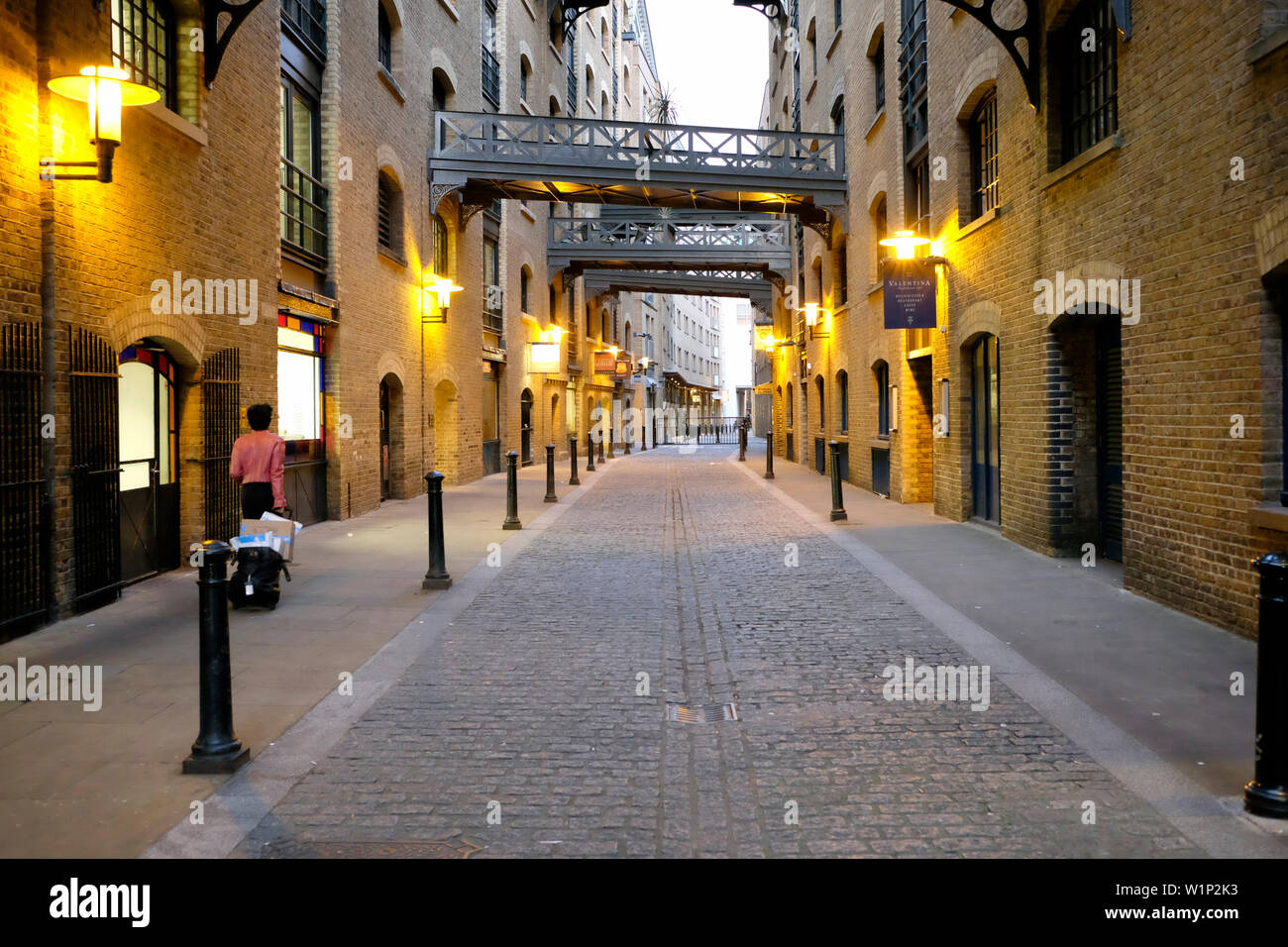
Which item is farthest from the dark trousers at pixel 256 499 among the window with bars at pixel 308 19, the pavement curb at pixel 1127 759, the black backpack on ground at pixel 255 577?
Result: the window with bars at pixel 308 19

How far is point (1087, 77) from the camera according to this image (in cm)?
902

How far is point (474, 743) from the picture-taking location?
173 inches

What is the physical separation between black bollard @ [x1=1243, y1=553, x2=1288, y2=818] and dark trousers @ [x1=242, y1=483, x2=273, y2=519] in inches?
263

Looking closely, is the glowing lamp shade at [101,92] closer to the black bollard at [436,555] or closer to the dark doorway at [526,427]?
the black bollard at [436,555]

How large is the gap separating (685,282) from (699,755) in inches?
1197

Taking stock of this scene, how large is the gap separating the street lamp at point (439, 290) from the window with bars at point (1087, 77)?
10411 millimetres

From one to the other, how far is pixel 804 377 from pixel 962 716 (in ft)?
69.0

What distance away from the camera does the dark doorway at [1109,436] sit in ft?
29.9

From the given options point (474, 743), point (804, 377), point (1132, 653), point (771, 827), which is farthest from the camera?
point (804, 377)

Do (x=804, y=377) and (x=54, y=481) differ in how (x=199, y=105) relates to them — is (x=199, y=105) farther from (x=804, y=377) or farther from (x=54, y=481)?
(x=804, y=377)

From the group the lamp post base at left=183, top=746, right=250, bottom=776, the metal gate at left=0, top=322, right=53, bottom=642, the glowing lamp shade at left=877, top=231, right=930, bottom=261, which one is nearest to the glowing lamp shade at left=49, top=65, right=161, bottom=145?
the metal gate at left=0, top=322, right=53, bottom=642

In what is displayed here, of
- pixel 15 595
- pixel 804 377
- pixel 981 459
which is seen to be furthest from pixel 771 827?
pixel 804 377

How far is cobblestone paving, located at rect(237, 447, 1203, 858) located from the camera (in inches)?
134

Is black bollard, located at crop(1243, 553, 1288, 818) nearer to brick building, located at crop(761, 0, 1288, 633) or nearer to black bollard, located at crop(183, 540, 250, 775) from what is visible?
brick building, located at crop(761, 0, 1288, 633)
